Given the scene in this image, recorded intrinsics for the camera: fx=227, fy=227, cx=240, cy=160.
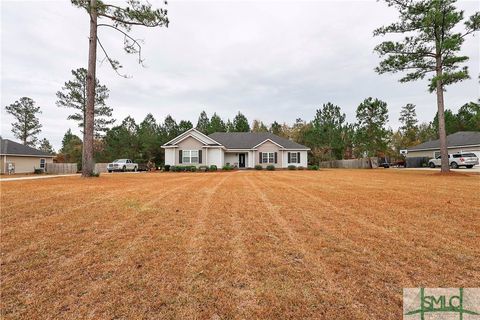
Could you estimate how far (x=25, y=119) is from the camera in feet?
129

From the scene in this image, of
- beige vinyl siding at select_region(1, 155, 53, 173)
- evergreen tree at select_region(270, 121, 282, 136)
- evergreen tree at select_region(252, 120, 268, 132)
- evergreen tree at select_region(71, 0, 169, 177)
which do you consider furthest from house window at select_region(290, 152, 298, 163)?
beige vinyl siding at select_region(1, 155, 53, 173)

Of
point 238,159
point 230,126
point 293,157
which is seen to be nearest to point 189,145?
point 238,159

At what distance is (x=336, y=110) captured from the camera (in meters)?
39.7

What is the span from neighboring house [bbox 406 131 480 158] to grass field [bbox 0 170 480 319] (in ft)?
104

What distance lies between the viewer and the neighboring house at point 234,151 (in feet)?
87.3

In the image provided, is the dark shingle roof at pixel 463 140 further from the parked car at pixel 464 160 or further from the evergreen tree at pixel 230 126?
the evergreen tree at pixel 230 126

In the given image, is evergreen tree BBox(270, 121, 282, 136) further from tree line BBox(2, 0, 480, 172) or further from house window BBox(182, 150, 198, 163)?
house window BBox(182, 150, 198, 163)

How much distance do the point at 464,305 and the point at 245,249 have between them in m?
2.39

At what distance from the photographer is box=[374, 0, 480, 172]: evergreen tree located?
14.7 m

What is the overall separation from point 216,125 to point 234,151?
59.0 ft

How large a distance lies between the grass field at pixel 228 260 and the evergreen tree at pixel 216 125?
4061cm

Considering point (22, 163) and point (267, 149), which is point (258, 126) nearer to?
point (267, 149)

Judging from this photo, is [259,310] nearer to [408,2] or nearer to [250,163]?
[408,2]

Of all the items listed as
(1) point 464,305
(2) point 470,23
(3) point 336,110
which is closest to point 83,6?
(1) point 464,305
